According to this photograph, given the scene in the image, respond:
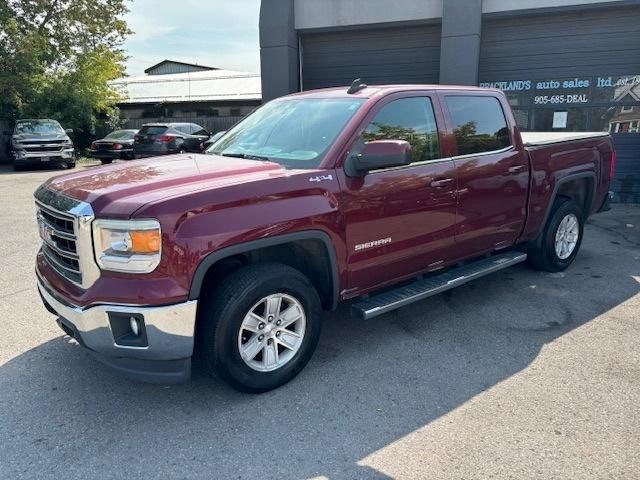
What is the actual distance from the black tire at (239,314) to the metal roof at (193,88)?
79.3ft

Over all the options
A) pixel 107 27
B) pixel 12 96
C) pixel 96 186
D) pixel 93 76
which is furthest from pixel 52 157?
pixel 96 186

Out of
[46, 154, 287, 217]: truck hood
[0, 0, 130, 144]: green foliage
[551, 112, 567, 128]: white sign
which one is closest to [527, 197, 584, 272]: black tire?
[46, 154, 287, 217]: truck hood

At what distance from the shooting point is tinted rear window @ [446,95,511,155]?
4.52 meters

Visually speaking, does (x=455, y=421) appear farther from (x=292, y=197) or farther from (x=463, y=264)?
(x=463, y=264)

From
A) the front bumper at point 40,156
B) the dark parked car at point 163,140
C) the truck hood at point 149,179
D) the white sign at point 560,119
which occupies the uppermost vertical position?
the white sign at point 560,119

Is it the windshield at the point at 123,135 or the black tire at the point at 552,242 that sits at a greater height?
the windshield at the point at 123,135

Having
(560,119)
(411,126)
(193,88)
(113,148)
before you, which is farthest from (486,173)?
(193,88)

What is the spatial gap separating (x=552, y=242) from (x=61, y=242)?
16.0ft

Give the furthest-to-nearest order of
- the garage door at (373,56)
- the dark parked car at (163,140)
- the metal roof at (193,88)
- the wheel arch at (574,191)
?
1. the metal roof at (193,88)
2. the dark parked car at (163,140)
3. the garage door at (373,56)
4. the wheel arch at (574,191)

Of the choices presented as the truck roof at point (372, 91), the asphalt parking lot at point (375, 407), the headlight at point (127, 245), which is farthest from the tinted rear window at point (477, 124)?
the headlight at point (127, 245)

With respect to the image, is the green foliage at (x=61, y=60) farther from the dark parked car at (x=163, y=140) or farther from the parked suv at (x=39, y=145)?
the dark parked car at (x=163, y=140)

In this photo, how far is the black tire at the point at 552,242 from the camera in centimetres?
562

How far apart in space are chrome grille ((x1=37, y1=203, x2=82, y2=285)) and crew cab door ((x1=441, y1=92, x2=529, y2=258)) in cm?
298

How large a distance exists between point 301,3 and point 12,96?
550 inches
